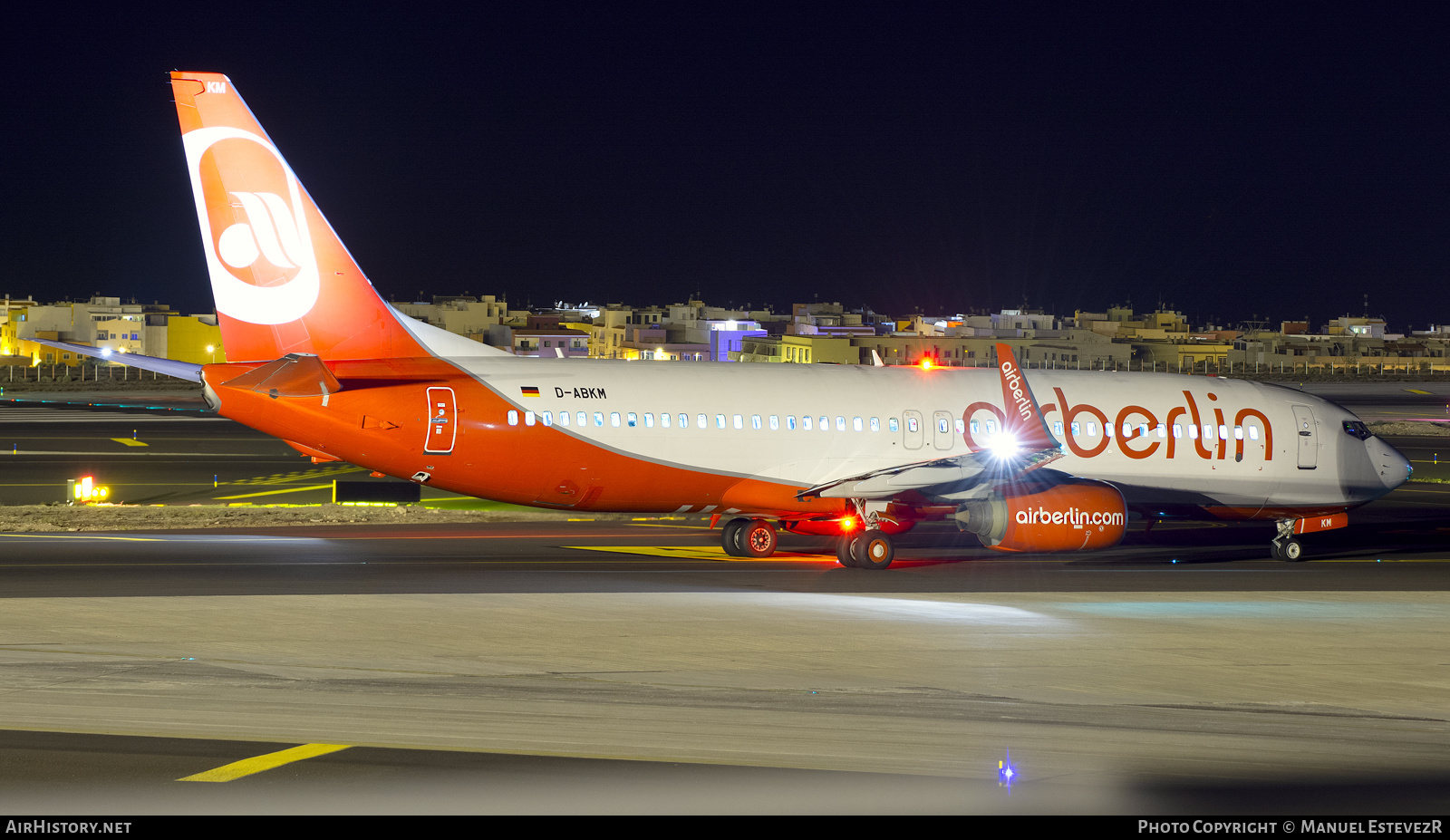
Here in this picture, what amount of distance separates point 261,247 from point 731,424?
31.9 feet

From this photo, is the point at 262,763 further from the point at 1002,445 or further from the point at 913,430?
the point at 1002,445

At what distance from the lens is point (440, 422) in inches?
→ 996

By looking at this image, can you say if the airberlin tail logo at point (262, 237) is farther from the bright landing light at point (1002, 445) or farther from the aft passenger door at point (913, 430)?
the bright landing light at point (1002, 445)

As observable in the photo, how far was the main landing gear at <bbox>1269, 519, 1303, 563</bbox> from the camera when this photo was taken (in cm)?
2944

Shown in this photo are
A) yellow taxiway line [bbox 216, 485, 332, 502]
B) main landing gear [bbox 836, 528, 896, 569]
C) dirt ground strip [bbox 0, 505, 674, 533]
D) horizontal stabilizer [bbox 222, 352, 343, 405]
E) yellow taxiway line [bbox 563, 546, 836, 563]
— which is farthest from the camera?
yellow taxiway line [bbox 216, 485, 332, 502]

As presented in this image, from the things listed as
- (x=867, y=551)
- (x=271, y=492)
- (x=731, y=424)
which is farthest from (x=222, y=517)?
(x=867, y=551)

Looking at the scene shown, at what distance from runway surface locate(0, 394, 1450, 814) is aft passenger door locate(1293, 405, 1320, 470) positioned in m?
5.00

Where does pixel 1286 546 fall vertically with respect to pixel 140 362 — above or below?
below

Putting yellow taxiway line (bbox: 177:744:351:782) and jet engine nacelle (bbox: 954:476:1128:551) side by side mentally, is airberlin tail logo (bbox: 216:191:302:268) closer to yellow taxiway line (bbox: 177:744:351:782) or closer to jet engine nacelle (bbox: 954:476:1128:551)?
jet engine nacelle (bbox: 954:476:1128:551)

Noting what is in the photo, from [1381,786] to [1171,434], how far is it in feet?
65.1

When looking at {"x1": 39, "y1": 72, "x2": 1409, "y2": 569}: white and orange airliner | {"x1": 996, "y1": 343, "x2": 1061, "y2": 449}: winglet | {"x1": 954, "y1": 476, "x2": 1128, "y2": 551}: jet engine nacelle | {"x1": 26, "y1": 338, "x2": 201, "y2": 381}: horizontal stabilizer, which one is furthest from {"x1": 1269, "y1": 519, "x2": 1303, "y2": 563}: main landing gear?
{"x1": 26, "y1": 338, "x2": 201, "y2": 381}: horizontal stabilizer

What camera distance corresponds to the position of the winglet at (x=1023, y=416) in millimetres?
27828

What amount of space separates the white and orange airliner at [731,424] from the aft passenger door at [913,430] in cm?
4

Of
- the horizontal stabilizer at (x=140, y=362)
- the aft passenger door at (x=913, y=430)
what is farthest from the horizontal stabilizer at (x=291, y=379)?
the aft passenger door at (x=913, y=430)
